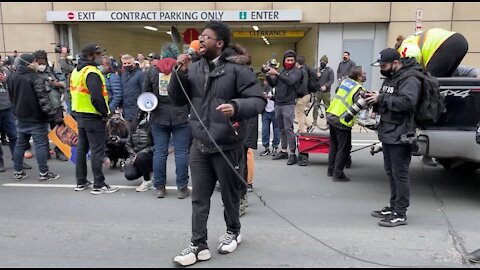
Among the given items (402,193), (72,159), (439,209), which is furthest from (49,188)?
(439,209)

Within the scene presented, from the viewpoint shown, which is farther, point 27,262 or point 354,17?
point 354,17

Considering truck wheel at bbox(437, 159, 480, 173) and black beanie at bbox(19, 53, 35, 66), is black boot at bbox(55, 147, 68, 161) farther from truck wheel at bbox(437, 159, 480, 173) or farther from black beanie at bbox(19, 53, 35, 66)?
truck wheel at bbox(437, 159, 480, 173)

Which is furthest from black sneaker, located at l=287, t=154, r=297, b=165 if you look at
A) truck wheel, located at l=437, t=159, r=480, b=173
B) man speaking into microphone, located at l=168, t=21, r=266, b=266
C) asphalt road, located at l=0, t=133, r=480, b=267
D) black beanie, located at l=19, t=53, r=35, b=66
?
black beanie, located at l=19, t=53, r=35, b=66

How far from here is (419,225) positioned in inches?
177

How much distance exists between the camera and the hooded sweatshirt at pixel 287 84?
7367mm

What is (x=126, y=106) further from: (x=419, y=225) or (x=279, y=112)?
→ (x=419, y=225)

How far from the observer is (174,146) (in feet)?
17.8

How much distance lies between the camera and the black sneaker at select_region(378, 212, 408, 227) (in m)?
4.45

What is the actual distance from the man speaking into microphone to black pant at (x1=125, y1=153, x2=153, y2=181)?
2137mm

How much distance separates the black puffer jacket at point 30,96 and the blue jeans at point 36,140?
0.13 m

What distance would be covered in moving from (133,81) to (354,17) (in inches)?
412

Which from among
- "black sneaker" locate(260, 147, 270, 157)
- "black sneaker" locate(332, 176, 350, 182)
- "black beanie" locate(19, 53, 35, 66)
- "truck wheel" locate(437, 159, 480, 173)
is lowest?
"black sneaker" locate(332, 176, 350, 182)

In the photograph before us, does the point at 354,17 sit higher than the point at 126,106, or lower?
higher

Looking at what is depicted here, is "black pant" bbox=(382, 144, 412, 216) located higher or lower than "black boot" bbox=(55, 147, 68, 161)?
higher
